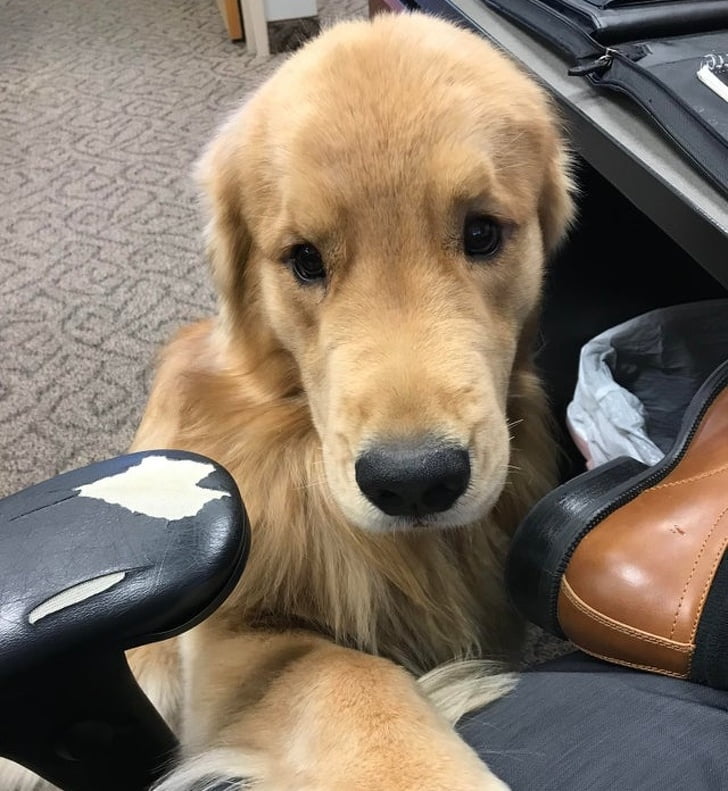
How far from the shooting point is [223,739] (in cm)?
93

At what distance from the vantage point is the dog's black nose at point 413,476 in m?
0.79

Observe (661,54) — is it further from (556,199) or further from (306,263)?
(306,263)

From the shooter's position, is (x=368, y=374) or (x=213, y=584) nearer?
(x=213, y=584)

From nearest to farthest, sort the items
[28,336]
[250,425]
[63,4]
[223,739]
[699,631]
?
1. [699,631]
2. [223,739]
3. [250,425]
4. [28,336]
5. [63,4]

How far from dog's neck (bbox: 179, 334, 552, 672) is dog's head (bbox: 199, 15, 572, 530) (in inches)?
3.5

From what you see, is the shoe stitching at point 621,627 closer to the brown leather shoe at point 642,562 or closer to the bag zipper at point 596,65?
the brown leather shoe at point 642,562

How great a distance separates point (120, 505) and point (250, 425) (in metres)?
0.49

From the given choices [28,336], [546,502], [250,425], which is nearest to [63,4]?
[28,336]

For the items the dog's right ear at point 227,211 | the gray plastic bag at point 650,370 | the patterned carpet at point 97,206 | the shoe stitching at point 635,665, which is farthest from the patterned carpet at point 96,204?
the shoe stitching at point 635,665

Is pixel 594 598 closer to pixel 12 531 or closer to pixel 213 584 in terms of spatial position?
pixel 213 584

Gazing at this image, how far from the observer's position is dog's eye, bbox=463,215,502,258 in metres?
0.96

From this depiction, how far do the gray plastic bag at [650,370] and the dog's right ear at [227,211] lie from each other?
0.58 meters

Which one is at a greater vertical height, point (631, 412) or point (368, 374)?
point (368, 374)

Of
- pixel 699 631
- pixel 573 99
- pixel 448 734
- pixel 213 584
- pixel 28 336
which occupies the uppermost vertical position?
pixel 573 99
